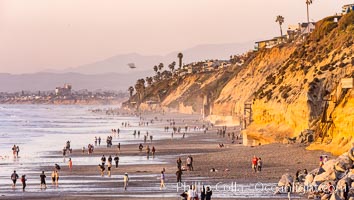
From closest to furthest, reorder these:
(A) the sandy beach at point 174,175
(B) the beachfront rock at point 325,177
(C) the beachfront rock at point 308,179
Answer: (B) the beachfront rock at point 325,177, (C) the beachfront rock at point 308,179, (A) the sandy beach at point 174,175

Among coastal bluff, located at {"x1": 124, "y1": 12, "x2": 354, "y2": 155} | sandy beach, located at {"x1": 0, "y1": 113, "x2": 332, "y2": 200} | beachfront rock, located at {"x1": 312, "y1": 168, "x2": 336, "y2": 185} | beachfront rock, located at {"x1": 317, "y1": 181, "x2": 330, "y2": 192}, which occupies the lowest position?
sandy beach, located at {"x1": 0, "y1": 113, "x2": 332, "y2": 200}

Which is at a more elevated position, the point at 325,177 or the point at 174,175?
the point at 325,177

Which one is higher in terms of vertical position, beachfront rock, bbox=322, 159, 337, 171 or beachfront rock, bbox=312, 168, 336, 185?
beachfront rock, bbox=322, 159, 337, 171

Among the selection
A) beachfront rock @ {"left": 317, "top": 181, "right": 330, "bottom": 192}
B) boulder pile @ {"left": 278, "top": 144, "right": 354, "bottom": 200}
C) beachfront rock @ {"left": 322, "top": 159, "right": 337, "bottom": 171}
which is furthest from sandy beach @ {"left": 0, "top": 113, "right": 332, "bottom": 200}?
beachfront rock @ {"left": 322, "top": 159, "right": 337, "bottom": 171}

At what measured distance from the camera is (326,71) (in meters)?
65.7

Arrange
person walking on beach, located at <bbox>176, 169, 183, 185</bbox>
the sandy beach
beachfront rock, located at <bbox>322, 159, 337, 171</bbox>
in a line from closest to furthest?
beachfront rock, located at <bbox>322, 159, 337, 171</bbox>, the sandy beach, person walking on beach, located at <bbox>176, 169, 183, 185</bbox>

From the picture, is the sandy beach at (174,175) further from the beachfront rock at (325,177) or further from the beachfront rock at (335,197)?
the beachfront rock at (335,197)

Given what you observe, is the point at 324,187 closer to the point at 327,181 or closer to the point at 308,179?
the point at 327,181

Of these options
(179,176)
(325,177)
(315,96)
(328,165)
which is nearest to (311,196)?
(325,177)

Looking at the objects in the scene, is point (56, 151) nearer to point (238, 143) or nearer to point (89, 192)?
point (238, 143)

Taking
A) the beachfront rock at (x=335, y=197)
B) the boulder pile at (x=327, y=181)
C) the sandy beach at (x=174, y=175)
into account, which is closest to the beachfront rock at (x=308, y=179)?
the boulder pile at (x=327, y=181)

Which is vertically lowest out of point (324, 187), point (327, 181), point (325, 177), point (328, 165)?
point (324, 187)

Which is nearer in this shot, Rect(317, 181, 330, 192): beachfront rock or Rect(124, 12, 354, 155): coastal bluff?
Rect(317, 181, 330, 192): beachfront rock

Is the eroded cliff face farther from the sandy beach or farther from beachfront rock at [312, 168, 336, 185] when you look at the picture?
beachfront rock at [312, 168, 336, 185]
